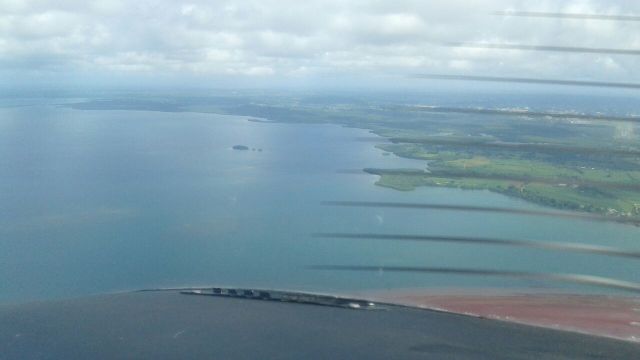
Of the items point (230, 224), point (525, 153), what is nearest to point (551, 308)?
point (525, 153)

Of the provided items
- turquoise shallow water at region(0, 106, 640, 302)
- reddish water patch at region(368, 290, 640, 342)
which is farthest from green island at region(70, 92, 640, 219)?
reddish water patch at region(368, 290, 640, 342)

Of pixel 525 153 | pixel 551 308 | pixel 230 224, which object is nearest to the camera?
pixel 551 308

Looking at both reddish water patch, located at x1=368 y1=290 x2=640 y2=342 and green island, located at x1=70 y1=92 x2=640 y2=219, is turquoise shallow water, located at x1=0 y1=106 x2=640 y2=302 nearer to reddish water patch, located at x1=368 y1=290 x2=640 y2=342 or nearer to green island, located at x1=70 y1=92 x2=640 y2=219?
green island, located at x1=70 y1=92 x2=640 y2=219

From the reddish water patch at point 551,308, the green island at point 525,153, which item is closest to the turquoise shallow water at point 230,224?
the green island at point 525,153

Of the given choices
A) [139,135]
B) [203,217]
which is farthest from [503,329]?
[139,135]

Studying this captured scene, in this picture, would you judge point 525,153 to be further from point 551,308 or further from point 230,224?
point 230,224

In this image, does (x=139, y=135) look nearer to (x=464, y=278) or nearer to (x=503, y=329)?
(x=464, y=278)

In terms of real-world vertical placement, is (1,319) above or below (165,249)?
above
